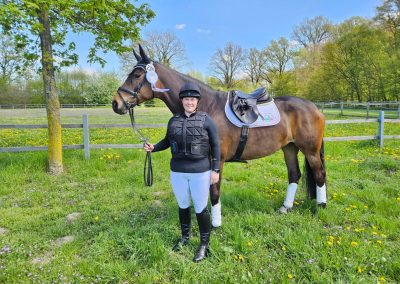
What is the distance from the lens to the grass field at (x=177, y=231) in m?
2.49

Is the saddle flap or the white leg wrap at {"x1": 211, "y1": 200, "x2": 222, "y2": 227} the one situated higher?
the saddle flap

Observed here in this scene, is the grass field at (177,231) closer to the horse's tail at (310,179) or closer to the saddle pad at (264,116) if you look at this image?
the horse's tail at (310,179)

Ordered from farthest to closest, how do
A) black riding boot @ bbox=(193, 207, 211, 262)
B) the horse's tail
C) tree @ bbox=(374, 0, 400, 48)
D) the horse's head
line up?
tree @ bbox=(374, 0, 400, 48)
the horse's tail
the horse's head
black riding boot @ bbox=(193, 207, 211, 262)

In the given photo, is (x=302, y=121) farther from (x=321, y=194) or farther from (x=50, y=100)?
(x=50, y=100)

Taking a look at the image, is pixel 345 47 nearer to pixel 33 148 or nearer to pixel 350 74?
pixel 350 74

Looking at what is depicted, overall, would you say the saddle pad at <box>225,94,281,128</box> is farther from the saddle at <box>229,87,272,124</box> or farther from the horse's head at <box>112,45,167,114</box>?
the horse's head at <box>112,45,167,114</box>

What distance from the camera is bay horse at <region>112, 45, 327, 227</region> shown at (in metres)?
3.13

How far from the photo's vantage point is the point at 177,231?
3.23m

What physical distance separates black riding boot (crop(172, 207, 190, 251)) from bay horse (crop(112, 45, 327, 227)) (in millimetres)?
414

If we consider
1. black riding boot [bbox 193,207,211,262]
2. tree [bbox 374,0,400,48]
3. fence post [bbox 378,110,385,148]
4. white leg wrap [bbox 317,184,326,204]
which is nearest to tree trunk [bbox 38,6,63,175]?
black riding boot [bbox 193,207,211,262]

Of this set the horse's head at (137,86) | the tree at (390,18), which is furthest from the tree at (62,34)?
the tree at (390,18)

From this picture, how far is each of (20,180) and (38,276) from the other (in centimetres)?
349

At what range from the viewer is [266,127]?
3.50 m

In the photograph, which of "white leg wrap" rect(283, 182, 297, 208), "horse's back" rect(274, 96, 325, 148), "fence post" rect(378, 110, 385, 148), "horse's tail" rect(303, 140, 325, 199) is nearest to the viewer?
"horse's back" rect(274, 96, 325, 148)
